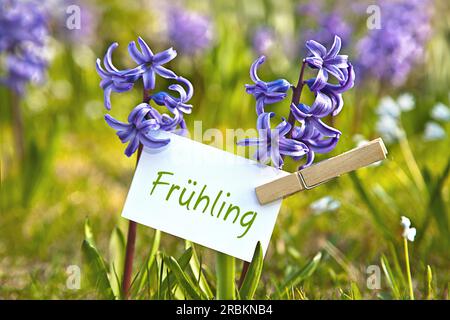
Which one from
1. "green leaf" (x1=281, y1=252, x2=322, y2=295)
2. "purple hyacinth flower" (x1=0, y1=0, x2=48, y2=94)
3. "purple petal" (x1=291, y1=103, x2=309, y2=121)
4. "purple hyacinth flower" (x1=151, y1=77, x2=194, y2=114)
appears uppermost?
"purple hyacinth flower" (x1=0, y1=0, x2=48, y2=94)

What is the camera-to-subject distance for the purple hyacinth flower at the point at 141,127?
4.47 ft

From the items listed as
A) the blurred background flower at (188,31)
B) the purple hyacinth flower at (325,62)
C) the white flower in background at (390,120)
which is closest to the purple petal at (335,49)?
the purple hyacinth flower at (325,62)

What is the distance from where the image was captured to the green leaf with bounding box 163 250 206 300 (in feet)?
4.70

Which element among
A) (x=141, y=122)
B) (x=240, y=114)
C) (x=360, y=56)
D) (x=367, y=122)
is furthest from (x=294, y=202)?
(x=141, y=122)

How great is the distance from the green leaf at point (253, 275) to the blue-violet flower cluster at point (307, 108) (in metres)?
0.20

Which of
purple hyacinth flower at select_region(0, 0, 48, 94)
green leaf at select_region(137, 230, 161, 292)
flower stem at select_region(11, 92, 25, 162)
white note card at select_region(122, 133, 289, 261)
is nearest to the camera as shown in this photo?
white note card at select_region(122, 133, 289, 261)

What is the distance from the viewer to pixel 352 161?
138 centimetres

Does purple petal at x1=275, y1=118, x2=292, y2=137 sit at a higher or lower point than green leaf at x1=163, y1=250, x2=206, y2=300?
higher

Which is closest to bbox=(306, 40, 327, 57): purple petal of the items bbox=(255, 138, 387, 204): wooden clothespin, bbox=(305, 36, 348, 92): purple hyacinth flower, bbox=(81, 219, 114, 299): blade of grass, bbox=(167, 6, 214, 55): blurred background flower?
bbox=(305, 36, 348, 92): purple hyacinth flower

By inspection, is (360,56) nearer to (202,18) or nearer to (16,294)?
(202,18)

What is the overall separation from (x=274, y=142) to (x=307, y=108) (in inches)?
3.8

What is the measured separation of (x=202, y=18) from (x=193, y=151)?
9.05ft

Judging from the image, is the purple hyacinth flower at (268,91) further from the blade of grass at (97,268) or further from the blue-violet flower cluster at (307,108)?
the blade of grass at (97,268)

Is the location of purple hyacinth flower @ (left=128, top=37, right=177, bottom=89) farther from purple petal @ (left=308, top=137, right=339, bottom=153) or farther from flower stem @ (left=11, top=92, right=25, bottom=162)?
flower stem @ (left=11, top=92, right=25, bottom=162)
